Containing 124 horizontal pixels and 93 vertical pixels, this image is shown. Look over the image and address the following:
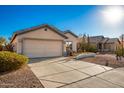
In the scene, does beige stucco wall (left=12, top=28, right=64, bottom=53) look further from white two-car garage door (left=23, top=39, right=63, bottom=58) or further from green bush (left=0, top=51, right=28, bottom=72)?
green bush (left=0, top=51, right=28, bottom=72)

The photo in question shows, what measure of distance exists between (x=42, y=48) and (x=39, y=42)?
0.76 meters

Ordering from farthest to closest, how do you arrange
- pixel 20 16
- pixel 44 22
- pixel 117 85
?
pixel 44 22 < pixel 20 16 < pixel 117 85

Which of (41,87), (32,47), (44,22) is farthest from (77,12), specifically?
(41,87)

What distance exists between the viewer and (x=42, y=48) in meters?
12.7

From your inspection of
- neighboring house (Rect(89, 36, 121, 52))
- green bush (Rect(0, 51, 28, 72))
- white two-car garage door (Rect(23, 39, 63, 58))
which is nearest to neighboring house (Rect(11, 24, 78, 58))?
white two-car garage door (Rect(23, 39, 63, 58))

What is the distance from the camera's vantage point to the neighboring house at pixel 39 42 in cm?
1188

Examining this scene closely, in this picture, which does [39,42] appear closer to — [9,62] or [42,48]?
[42,48]

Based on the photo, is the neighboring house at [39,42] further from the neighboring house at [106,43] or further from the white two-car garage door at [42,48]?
the neighboring house at [106,43]

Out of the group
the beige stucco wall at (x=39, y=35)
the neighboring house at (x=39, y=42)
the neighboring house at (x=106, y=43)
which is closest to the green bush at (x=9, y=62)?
the neighboring house at (x=39, y=42)

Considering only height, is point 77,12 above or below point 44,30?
above

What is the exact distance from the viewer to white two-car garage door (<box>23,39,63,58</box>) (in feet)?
39.2
